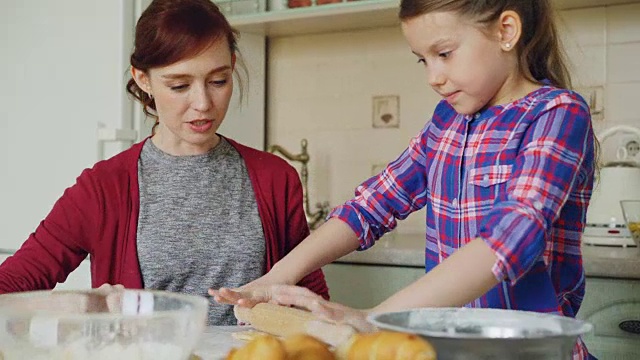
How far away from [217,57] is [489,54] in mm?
576

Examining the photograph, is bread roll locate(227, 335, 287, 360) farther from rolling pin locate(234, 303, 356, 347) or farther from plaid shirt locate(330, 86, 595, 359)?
plaid shirt locate(330, 86, 595, 359)

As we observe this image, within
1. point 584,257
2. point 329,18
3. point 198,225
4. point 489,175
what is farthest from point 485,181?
point 329,18

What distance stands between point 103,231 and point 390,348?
1024 millimetres

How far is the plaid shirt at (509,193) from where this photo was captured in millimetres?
Answer: 918

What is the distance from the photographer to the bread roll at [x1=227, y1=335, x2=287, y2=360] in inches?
25.1

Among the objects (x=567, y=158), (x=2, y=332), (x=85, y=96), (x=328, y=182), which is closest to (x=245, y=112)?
(x=328, y=182)

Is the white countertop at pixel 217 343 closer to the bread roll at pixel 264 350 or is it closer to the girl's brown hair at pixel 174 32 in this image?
the bread roll at pixel 264 350

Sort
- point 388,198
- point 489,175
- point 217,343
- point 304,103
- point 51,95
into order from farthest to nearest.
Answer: point 304,103 → point 51,95 → point 388,198 → point 489,175 → point 217,343

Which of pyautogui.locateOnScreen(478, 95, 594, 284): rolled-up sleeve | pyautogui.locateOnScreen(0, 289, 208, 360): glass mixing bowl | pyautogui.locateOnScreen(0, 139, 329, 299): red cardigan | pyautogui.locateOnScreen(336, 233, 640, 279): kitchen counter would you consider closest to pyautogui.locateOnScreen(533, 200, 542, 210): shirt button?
pyautogui.locateOnScreen(478, 95, 594, 284): rolled-up sleeve

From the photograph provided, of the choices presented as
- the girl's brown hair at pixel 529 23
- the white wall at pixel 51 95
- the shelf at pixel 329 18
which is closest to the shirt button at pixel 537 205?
the girl's brown hair at pixel 529 23

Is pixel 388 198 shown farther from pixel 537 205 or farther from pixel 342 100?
pixel 342 100

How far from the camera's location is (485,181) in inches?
46.1

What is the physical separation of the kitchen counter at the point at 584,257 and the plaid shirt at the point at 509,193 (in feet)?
2.23

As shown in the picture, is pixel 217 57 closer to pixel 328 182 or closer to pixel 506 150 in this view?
pixel 506 150
